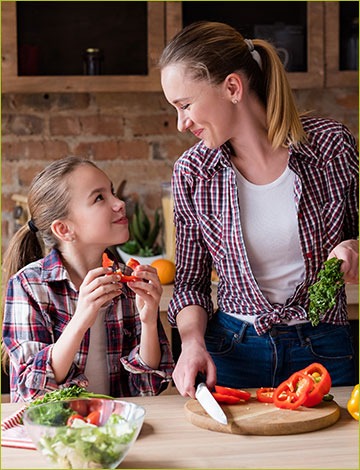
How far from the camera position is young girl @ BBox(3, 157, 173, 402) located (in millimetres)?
1913

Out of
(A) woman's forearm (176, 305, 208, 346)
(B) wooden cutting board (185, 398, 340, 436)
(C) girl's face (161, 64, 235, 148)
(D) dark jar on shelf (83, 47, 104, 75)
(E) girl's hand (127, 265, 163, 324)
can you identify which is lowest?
(B) wooden cutting board (185, 398, 340, 436)

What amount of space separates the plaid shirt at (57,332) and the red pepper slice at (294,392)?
36 cm

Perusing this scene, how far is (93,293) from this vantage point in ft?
6.18

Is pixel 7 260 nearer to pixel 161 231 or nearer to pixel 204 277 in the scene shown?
pixel 204 277

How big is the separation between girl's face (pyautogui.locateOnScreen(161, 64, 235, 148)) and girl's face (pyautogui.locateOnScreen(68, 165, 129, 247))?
275 millimetres

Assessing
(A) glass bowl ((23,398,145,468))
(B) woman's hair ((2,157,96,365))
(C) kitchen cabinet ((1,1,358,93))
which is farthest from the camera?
(C) kitchen cabinet ((1,1,358,93))

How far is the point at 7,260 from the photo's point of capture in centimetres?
227

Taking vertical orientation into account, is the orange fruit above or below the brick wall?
below

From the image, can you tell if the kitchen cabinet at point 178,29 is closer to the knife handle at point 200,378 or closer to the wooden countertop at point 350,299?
the wooden countertop at point 350,299

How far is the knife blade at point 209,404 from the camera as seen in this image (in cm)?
166

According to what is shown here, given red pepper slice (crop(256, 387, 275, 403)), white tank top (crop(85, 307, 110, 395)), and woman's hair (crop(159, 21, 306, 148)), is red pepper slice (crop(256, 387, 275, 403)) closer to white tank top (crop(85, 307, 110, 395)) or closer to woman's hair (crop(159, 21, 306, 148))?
white tank top (crop(85, 307, 110, 395))

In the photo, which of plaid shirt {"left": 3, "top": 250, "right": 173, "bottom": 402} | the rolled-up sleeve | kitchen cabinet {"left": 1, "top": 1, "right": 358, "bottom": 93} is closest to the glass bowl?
plaid shirt {"left": 3, "top": 250, "right": 173, "bottom": 402}

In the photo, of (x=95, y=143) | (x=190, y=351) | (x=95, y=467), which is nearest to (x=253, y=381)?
(x=190, y=351)

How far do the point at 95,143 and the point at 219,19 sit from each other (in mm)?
762
